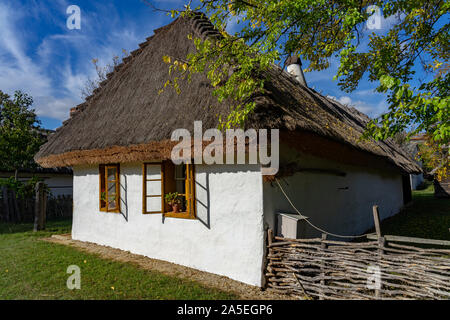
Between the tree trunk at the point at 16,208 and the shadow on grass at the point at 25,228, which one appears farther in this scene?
the tree trunk at the point at 16,208

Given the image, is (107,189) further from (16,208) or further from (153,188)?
(16,208)

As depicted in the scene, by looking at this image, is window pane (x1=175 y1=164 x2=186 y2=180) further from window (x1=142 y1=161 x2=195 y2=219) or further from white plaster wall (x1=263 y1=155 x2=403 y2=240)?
white plaster wall (x1=263 y1=155 x2=403 y2=240)

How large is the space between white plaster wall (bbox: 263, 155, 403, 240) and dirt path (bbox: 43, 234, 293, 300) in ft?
3.14

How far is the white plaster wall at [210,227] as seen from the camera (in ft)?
13.1

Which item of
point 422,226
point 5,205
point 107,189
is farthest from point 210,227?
point 5,205

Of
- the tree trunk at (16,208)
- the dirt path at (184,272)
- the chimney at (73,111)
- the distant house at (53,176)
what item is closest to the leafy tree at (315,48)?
the dirt path at (184,272)

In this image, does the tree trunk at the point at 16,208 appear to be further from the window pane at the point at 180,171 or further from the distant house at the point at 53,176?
the window pane at the point at 180,171

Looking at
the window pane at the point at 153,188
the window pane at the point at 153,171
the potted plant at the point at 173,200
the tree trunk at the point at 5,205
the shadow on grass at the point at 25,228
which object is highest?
the window pane at the point at 153,171

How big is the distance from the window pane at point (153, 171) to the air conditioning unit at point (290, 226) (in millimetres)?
2551

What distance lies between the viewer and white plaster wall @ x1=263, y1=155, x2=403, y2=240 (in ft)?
14.0

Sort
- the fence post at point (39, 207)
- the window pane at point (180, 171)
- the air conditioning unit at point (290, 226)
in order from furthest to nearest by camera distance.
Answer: the fence post at point (39, 207) < the window pane at point (180, 171) < the air conditioning unit at point (290, 226)

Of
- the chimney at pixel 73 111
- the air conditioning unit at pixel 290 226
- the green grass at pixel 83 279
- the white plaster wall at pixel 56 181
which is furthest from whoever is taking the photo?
the white plaster wall at pixel 56 181

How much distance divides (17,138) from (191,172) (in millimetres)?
9712

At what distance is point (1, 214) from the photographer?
10.0 meters
